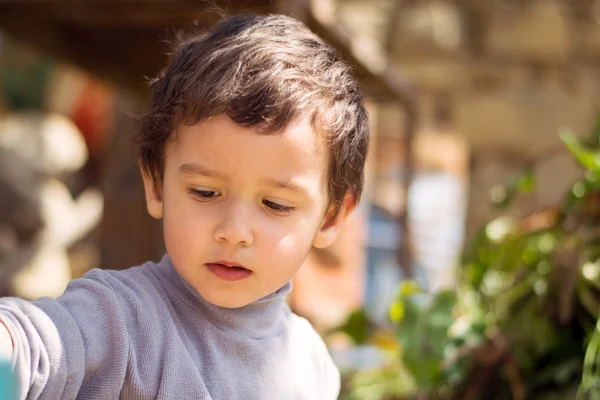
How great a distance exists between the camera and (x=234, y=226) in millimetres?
1096

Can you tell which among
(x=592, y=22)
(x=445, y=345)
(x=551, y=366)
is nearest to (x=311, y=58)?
(x=445, y=345)

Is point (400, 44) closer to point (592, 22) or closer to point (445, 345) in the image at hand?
point (592, 22)

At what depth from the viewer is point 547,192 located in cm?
529

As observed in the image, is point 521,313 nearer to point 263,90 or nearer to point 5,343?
point 263,90

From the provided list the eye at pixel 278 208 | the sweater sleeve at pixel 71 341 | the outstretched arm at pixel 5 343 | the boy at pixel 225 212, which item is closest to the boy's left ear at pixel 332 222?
the boy at pixel 225 212

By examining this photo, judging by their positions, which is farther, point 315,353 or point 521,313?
point 521,313

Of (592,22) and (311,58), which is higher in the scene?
(311,58)

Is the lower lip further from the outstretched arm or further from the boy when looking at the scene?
the outstretched arm

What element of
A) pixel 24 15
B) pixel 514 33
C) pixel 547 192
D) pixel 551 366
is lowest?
pixel 547 192

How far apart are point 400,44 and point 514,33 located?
2.42 ft

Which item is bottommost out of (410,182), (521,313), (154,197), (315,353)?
(410,182)

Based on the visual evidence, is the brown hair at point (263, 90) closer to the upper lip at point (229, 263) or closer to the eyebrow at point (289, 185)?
the eyebrow at point (289, 185)

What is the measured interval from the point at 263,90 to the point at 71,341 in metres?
0.43

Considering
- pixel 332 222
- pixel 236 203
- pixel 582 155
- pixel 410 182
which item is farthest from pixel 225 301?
pixel 410 182
